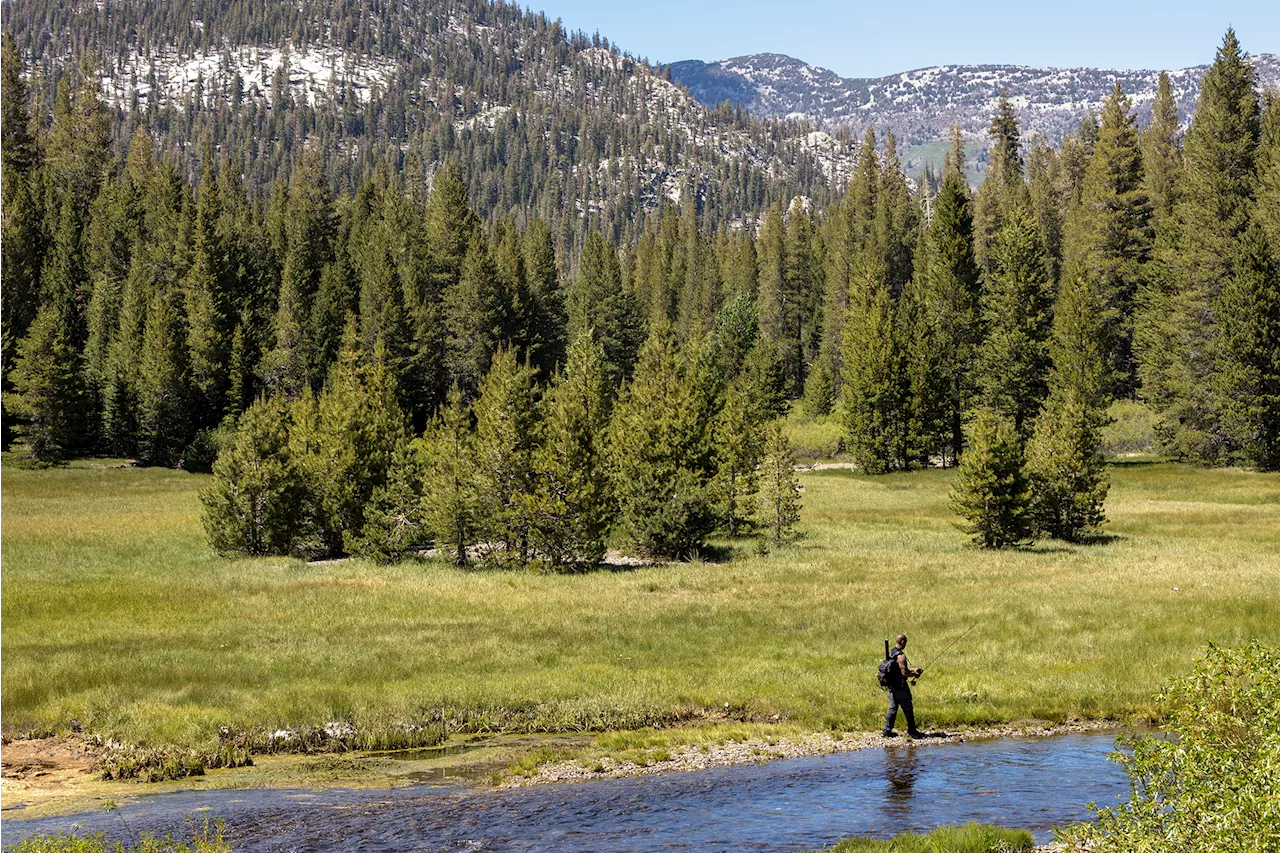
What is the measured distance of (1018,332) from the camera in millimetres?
86125

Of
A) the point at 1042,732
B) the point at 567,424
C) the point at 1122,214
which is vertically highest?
the point at 1122,214

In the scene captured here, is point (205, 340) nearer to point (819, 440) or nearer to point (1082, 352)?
point (819, 440)

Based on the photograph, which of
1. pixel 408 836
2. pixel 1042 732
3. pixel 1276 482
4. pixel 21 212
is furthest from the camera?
pixel 21 212

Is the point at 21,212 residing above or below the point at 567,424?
above

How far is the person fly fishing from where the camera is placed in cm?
2362

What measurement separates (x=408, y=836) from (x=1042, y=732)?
1516 centimetres

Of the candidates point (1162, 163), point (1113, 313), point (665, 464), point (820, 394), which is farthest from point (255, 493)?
point (1162, 163)

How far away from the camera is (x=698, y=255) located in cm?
16262

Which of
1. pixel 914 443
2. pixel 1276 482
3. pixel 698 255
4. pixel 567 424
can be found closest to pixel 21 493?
pixel 567 424

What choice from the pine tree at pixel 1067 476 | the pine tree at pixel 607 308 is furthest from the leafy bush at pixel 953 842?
the pine tree at pixel 607 308

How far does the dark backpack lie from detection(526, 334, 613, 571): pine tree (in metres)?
27.6

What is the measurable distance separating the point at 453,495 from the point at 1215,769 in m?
42.2

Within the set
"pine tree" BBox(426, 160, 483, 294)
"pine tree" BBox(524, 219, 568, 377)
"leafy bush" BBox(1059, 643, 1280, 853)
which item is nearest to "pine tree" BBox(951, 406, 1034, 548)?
"leafy bush" BBox(1059, 643, 1280, 853)

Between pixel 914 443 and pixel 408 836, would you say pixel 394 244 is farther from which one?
pixel 408 836
